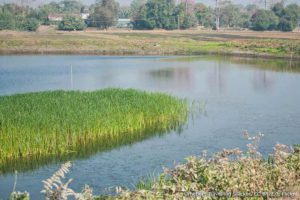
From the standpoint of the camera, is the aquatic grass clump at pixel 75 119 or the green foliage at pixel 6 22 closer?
the aquatic grass clump at pixel 75 119

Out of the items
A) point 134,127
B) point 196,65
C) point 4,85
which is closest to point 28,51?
point 196,65

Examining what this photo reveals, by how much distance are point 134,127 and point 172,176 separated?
10.5 m

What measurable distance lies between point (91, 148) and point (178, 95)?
13.9 meters

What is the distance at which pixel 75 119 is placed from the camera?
1841 cm

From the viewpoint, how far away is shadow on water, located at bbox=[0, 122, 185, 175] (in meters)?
16.0

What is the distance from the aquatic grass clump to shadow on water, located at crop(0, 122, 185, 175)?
47mm

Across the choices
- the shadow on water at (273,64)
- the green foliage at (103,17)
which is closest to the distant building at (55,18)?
the green foliage at (103,17)

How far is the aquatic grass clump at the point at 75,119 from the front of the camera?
54.5 ft

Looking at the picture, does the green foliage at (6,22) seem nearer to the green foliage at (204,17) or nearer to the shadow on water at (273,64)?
the shadow on water at (273,64)

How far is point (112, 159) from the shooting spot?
57.1 feet

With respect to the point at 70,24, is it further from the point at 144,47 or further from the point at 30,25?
the point at 144,47

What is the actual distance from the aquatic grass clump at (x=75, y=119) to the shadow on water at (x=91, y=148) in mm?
47

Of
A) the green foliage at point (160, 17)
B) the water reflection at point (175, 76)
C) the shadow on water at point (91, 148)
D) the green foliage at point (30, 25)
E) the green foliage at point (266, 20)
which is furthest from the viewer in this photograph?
the green foliage at point (160, 17)

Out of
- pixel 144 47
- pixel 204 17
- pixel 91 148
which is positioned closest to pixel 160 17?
pixel 204 17
